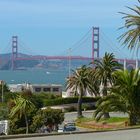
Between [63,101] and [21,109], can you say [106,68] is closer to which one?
[21,109]

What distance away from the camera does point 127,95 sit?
32.5m

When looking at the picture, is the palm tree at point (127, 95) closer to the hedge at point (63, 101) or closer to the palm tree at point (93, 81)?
the palm tree at point (93, 81)

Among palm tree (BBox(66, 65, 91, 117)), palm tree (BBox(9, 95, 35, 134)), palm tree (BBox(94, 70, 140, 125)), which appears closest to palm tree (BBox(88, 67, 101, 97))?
palm tree (BBox(66, 65, 91, 117))

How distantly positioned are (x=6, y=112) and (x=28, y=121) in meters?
7.25

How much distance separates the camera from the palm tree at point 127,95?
31297 millimetres

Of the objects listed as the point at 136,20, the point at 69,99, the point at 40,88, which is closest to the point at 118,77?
the point at 136,20

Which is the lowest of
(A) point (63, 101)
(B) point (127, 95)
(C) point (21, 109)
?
(A) point (63, 101)

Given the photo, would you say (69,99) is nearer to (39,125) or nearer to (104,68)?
(104,68)

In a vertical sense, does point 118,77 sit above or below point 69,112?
above

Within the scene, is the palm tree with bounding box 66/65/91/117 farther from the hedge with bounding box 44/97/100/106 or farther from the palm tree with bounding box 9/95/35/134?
the palm tree with bounding box 9/95/35/134

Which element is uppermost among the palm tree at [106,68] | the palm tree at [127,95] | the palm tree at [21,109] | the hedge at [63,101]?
the palm tree at [106,68]

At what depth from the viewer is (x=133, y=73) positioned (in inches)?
1286

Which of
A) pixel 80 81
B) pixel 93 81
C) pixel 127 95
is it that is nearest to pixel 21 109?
pixel 127 95

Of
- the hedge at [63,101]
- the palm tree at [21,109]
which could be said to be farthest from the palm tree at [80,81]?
the palm tree at [21,109]
